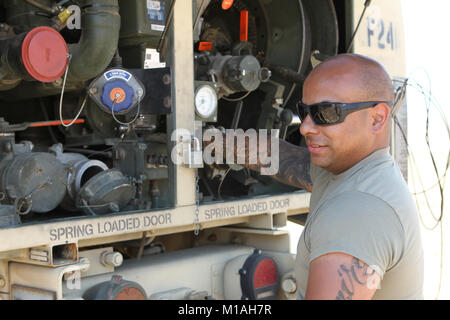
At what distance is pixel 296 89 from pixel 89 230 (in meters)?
1.82

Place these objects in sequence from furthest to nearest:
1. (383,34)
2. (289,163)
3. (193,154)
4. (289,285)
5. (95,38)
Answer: (383,34), (289,285), (289,163), (193,154), (95,38)

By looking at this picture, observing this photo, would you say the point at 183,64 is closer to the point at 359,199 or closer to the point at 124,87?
the point at 124,87

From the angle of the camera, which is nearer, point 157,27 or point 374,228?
point 374,228

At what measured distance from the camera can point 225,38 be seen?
350 centimetres

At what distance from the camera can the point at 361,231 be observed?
4.60 feet

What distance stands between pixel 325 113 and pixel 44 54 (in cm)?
105

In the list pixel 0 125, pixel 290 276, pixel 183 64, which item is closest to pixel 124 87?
pixel 183 64

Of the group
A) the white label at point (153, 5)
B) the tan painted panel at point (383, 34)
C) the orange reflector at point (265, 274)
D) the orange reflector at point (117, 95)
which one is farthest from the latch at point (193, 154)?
the tan painted panel at point (383, 34)

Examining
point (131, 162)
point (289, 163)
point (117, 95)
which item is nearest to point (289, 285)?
point (289, 163)

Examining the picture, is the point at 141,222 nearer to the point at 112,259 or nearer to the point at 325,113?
the point at 112,259

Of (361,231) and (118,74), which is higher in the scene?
(118,74)

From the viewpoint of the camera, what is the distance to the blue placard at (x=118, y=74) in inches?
94.1

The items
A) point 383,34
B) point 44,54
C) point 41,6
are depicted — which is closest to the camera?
point 44,54

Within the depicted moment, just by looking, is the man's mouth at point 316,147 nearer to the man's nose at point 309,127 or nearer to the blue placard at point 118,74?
the man's nose at point 309,127
